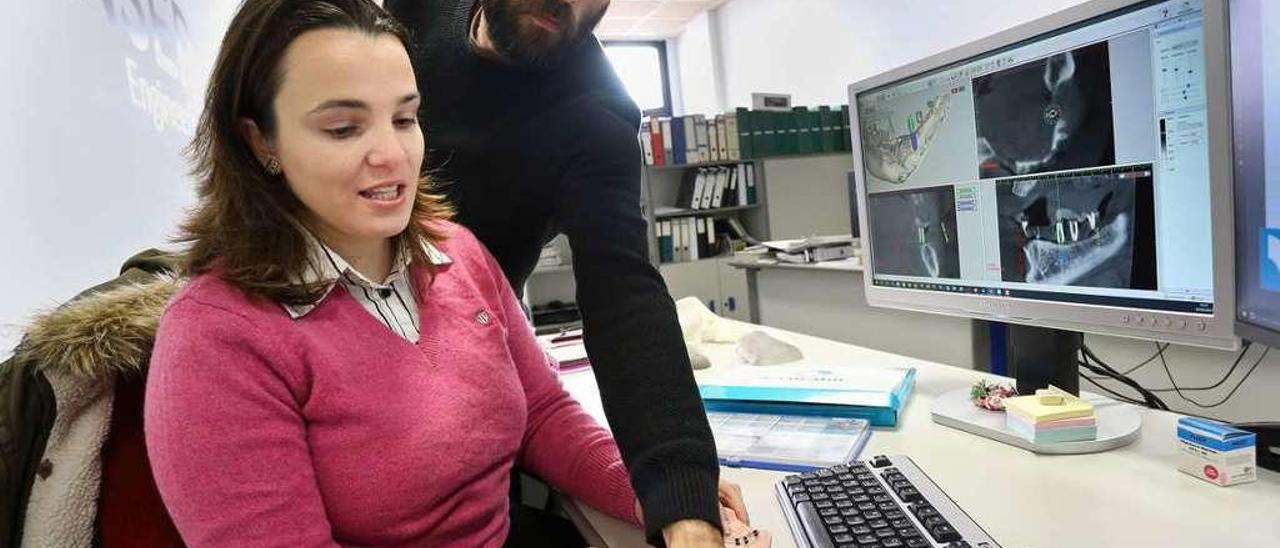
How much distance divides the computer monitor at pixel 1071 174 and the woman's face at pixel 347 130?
0.72 meters

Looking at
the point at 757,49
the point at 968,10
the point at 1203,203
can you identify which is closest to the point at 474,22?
the point at 1203,203

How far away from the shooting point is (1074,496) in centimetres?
73

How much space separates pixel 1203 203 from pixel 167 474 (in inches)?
40.0

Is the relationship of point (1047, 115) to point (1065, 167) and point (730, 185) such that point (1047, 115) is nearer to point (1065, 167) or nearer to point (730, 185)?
point (1065, 167)

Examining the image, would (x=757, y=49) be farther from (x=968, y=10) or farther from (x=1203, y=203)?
(x=1203, y=203)

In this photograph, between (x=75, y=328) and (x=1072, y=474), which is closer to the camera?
(x=75, y=328)

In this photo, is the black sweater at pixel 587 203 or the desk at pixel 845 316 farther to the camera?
the desk at pixel 845 316

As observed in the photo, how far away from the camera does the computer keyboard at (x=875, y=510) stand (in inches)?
24.6

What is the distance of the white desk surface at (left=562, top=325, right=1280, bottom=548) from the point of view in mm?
648

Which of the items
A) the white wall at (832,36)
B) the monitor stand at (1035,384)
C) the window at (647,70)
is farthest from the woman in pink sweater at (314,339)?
the window at (647,70)

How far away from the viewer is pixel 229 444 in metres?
0.62

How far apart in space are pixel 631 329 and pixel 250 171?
1.43 feet

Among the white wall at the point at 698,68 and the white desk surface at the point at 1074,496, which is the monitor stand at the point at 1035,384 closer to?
the white desk surface at the point at 1074,496

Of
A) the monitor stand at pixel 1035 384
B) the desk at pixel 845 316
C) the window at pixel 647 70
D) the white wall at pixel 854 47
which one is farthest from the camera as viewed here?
the window at pixel 647 70
